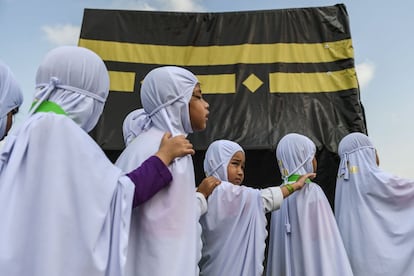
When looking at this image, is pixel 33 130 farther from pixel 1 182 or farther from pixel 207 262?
pixel 207 262

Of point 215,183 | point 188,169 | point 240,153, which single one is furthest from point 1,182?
point 240,153

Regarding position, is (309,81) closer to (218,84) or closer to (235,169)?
Answer: (218,84)

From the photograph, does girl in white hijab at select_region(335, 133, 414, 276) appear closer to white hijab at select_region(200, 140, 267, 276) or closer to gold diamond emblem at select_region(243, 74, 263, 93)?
white hijab at select_region(200, 140, 267, 276)

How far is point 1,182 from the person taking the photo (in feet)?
5.12

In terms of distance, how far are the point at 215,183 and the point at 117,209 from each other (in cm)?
116

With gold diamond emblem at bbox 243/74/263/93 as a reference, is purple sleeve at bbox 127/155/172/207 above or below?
below

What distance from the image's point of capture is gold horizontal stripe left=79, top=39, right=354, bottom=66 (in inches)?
228

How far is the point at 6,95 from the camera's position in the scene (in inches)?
88.4

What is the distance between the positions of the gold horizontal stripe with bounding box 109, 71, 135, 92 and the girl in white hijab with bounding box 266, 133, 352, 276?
2.59 meters

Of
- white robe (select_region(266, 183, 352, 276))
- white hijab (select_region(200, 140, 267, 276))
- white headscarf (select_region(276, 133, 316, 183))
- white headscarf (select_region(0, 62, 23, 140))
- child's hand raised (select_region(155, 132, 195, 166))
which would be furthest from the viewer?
white headscarf (select_region(276, 133, 316, 183))

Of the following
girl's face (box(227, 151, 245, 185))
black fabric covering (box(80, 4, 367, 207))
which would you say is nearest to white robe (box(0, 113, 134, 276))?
girl's face (box(227, 151, 245, 185))

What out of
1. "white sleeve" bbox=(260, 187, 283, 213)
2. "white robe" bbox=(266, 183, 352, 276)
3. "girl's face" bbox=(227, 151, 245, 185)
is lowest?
"white robe" bbox=(266, 183, 352, 276)

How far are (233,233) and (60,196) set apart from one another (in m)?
1.76

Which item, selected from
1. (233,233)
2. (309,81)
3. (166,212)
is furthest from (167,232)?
(309,81)
